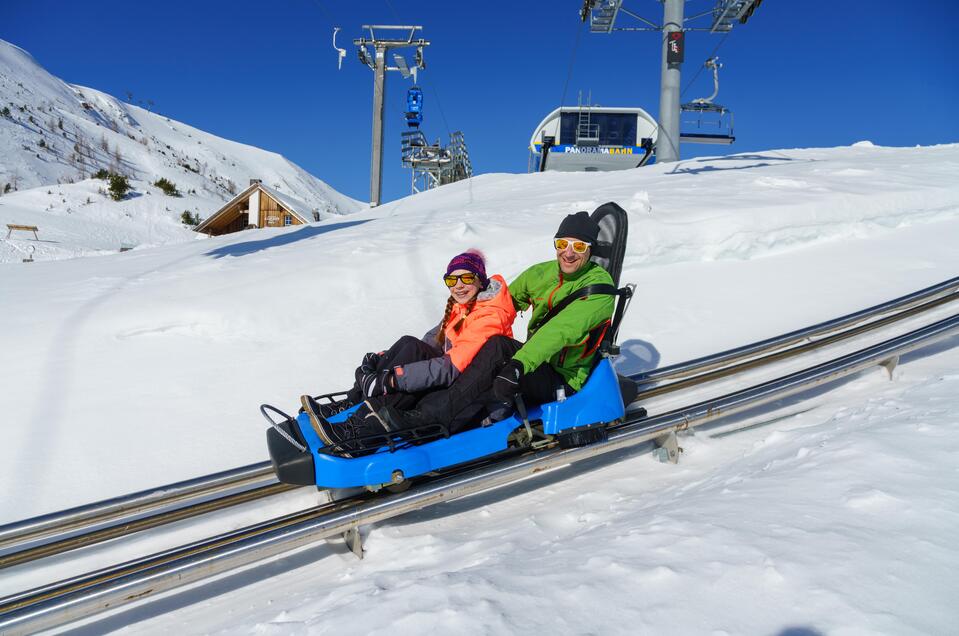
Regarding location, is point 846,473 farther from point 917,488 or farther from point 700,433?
point 700,433

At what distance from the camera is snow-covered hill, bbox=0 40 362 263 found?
69.6 feet

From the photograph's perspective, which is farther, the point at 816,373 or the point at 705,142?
the point at 705,142

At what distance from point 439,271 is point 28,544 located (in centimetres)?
471

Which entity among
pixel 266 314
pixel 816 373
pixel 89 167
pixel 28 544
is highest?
pixel 89 167

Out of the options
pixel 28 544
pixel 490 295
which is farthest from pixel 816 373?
pixel 28 544

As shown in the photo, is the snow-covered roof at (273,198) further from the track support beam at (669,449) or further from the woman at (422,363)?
the track support beam at (669,449)

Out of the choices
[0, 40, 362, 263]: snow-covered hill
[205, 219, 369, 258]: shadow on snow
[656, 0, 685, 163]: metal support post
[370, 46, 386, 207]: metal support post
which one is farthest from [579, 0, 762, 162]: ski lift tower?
[0, 40, 362, 263]: snow-covered hill

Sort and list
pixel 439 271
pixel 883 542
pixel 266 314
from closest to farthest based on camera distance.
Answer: pixel 883 542 → pixel 266 314 → pixel 439 271

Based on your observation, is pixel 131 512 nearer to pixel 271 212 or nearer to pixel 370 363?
pixel 370 363

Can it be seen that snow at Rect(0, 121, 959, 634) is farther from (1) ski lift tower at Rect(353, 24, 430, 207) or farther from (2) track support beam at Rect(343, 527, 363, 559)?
(1) ski lift tower at Rect(353, 24, 430, 207)

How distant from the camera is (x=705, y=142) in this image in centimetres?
2092

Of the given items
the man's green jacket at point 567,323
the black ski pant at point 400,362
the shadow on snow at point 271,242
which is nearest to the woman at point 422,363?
the black ski pant at point 400,362

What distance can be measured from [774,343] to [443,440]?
3.23 metres

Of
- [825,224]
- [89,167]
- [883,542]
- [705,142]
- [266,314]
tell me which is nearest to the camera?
[883,542]
